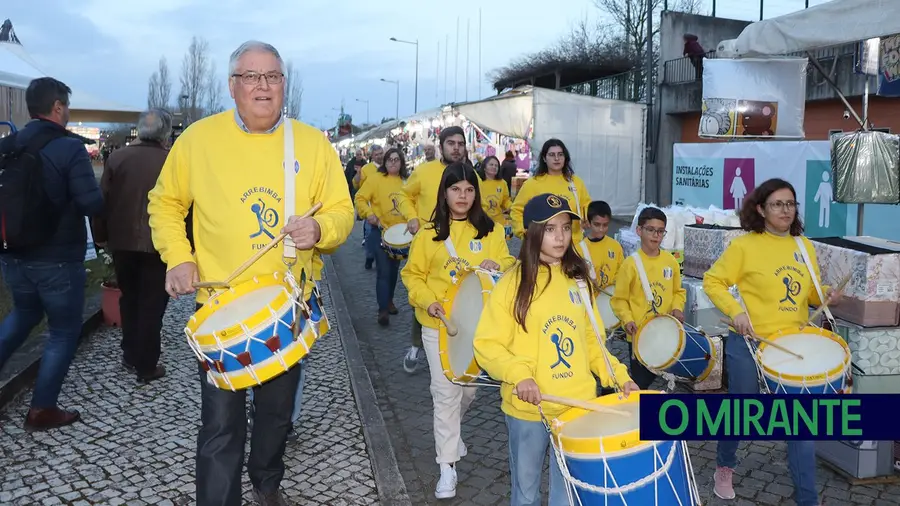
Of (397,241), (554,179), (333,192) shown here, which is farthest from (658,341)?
(397,241)

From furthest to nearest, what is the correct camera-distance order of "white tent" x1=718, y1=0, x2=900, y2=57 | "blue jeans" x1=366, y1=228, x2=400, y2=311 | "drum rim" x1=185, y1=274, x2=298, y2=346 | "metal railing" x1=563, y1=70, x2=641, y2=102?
"metal railing" x1=563, y1=70, x2=641, y2=102 < "blue jeans" x1=366, y1=228, x2=400, y2=311 < "white tent" x1=718, y1=0, x2=900, y2=57 < "drum rim" x1=185, y1=274, x2=298, y2=346

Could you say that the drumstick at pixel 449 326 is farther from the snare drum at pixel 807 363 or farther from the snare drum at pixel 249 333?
the snare drum at pixel 807 363

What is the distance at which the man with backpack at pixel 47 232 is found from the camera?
452 centimetres

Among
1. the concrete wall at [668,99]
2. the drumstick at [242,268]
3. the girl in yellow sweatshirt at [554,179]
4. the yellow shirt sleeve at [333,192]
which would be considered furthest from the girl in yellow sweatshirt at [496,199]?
the concrete wall at [668,99]

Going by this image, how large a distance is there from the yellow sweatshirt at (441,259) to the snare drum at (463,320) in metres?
0.31

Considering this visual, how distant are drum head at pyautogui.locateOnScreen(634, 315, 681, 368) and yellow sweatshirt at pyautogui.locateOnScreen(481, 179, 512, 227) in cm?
440

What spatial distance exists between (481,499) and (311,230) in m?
1.95

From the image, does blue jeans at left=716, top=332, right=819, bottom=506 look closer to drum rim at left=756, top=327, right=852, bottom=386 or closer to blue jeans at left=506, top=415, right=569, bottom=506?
drum rim at left=756, top=327, right=852, bottom=386

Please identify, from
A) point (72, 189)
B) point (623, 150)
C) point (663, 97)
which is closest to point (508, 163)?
point (623, 150)

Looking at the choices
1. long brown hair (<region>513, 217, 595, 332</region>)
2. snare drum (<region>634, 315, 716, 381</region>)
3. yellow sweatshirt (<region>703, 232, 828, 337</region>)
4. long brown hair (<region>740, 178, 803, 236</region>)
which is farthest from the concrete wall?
long brown hair (<region>513, 217, 595, 332</region>)

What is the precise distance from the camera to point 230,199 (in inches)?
120

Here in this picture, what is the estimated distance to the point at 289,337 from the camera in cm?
284

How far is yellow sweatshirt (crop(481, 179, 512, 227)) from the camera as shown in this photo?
30.2ft

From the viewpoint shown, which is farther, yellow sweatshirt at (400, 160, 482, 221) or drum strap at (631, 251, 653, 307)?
yellow sweatshirt at (400, 160, 482, 221)
